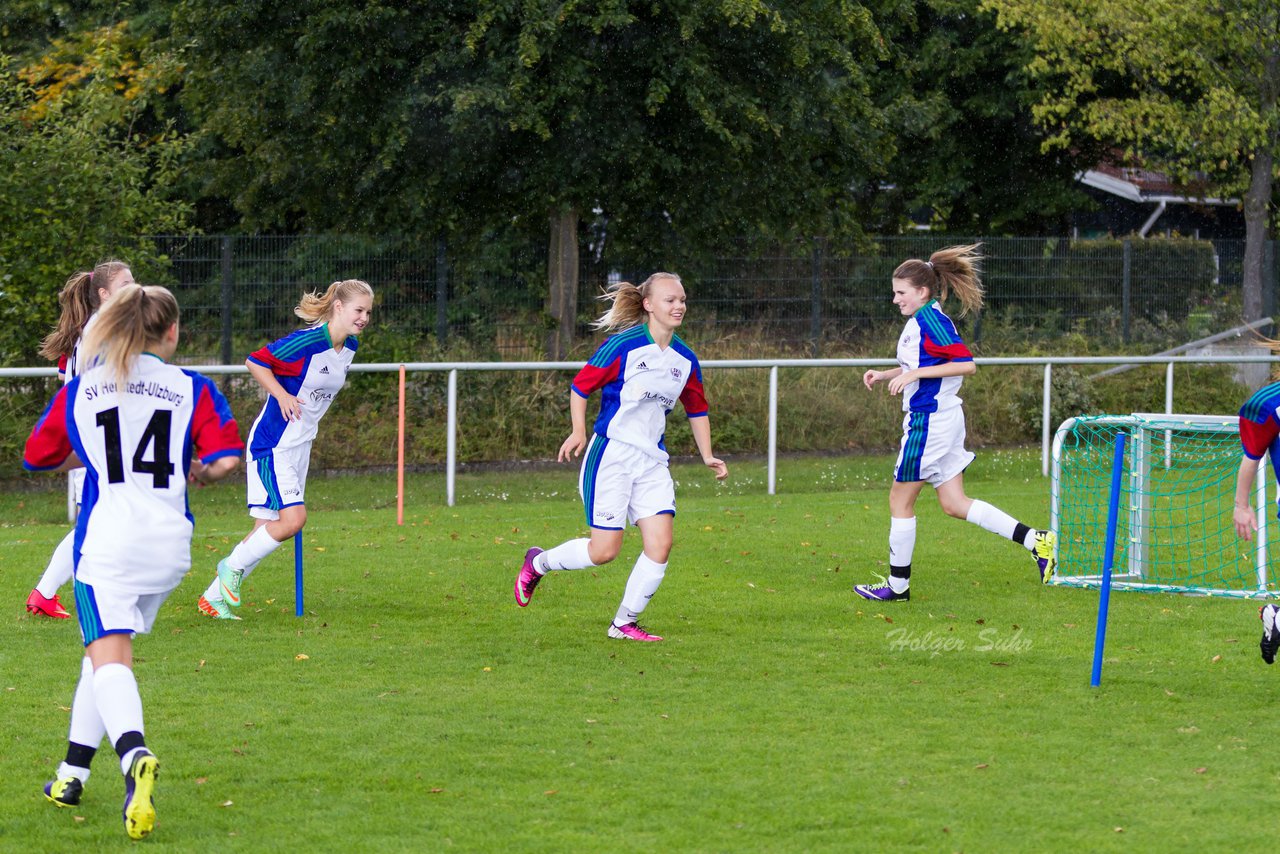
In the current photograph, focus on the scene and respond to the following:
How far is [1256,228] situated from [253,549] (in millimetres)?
18115

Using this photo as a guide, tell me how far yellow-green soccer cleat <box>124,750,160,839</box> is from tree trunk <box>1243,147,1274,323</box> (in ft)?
67.2

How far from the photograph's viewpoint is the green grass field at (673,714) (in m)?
4.80

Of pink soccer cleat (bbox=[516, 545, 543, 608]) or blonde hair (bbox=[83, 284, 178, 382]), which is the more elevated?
blonde hair (bbox=[83, 284, 178, 382])

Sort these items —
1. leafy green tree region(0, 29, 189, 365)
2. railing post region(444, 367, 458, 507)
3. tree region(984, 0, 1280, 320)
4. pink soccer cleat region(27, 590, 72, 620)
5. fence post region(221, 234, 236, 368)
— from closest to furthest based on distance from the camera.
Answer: pink soccer cleat region(27, 590, 72, 620) < railing post region(444, 367, 458, 507) < leafy green tree region(0, 29, 189, 365) < fence post region(221, 234, 236, 368) < tree region(984, 0, 1280, 320)

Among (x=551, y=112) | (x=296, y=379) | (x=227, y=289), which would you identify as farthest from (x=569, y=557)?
(x=227, y=289)

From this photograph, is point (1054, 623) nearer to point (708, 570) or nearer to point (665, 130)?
point (708, 570)

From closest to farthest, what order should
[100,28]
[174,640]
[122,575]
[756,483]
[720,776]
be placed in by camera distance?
[122,575] < [720,776] < [174,640] < [756,483] < [100,28]

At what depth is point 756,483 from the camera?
14883mm

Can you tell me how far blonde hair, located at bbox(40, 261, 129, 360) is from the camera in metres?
7.50

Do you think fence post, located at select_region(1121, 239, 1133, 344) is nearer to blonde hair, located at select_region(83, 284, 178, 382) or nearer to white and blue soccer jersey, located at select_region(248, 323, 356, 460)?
white and blue soccer jersey, located at select_region(248, 323, 356, 460)

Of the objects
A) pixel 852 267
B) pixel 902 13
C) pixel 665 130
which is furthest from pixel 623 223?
pixel 902 13

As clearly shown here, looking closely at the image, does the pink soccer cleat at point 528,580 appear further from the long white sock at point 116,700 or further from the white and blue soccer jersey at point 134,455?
the long white sock at point 116,700

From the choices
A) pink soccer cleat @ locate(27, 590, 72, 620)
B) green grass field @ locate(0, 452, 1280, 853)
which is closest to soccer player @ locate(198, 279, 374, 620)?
green grass field @ locate(0, 452, 1280, 853)

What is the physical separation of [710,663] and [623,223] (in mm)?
11809
